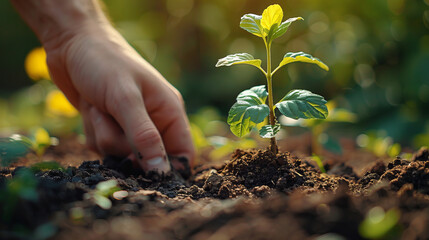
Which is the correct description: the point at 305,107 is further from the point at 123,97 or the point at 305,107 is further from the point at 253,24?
the point at 123,97

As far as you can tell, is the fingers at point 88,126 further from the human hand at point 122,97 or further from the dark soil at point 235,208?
the dark soil at point 235,208

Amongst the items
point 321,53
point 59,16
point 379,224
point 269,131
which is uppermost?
point 59,16

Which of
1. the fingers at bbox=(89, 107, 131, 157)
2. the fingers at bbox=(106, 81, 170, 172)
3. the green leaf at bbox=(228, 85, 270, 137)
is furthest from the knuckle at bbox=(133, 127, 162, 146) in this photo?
the green leaf at bbox=(228, 85, 270, 137)

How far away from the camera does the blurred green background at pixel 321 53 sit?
3488mm

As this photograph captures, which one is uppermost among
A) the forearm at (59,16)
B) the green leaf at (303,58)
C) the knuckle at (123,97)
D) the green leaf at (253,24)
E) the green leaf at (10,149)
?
the forearm at (59,16)

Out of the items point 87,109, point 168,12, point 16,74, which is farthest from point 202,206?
point 16,74

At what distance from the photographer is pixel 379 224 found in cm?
90

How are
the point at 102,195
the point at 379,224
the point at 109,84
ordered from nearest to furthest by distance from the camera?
the point at 379,224
the point at 102,195
the point at 109,84

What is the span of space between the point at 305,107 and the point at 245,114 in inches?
8.6

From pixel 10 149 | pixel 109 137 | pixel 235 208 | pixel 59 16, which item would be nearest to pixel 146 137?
pixel 109 137

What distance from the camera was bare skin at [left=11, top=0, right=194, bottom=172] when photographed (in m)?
1.69

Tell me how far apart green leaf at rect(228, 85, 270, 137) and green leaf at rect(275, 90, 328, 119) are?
74 millimetres

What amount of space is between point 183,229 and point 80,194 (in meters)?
0.39

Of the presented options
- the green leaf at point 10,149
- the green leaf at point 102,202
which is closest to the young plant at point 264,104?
the green leaf at point 102,202
